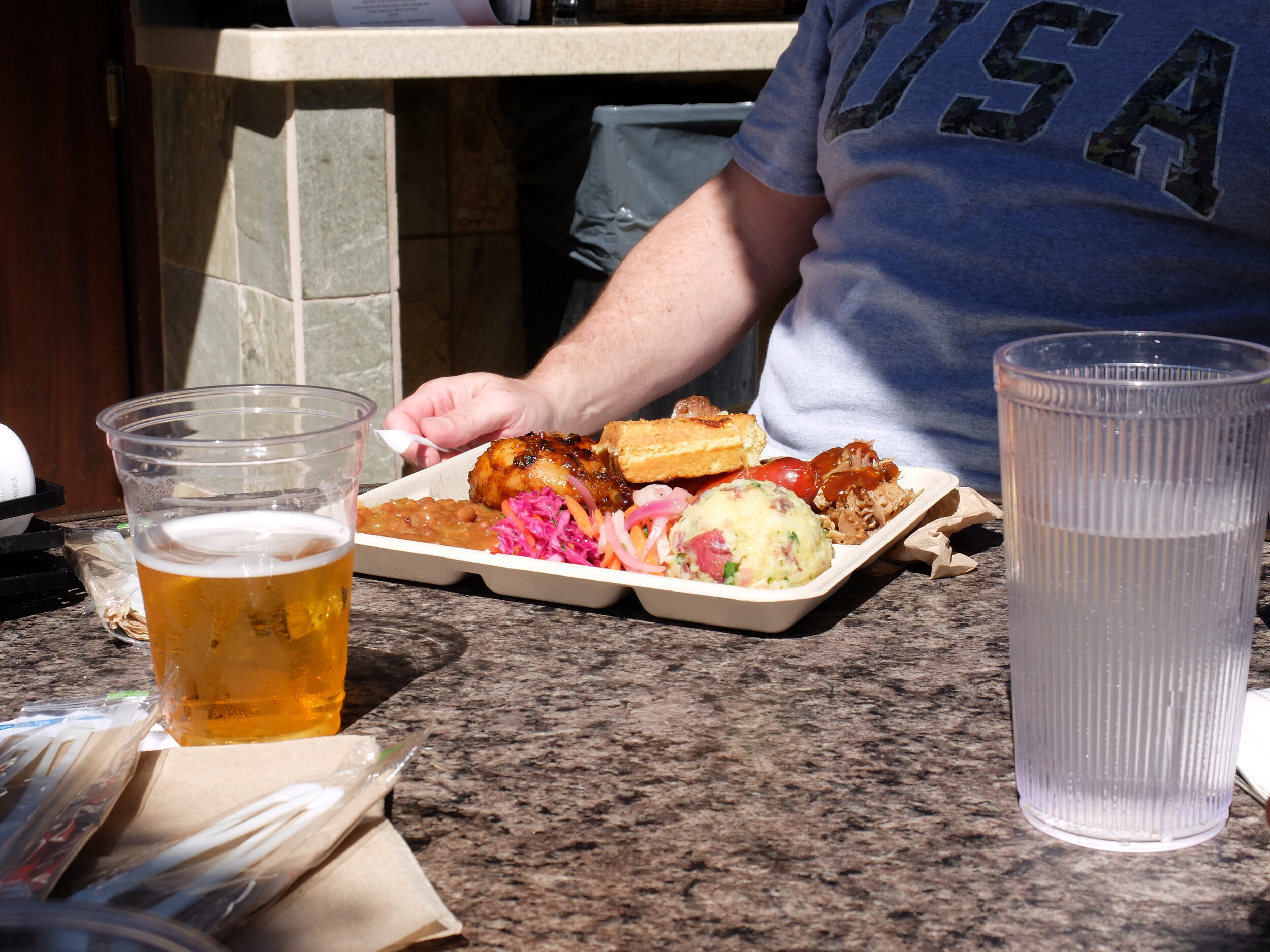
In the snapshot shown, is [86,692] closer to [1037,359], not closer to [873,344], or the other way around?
[1037,359]

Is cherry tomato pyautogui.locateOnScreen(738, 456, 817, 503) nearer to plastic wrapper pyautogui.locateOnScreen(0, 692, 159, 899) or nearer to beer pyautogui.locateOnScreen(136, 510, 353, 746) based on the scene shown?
beer pyautogui.locateOnScreen(136, 510, 353, 746)

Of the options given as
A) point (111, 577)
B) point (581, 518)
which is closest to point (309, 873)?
point (111, 577)

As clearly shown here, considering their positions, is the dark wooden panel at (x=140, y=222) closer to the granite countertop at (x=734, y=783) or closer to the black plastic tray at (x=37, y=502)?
the black plastic tray at (x=37, y=502)

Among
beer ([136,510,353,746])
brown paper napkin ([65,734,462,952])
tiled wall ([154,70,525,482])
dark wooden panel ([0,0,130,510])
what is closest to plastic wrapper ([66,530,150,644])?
beer ([136,510,353,746])

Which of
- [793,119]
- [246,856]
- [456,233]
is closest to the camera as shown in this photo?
[246,856]

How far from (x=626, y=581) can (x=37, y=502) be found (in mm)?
542

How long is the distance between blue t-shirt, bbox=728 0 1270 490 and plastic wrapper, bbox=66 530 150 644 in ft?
3.63

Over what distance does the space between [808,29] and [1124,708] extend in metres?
1.63

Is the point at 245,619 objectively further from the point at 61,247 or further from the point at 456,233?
the point at 61,247

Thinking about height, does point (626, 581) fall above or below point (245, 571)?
below

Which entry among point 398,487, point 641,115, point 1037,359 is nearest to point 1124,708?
point 1037,359

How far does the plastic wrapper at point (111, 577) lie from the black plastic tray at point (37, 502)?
0.17ft

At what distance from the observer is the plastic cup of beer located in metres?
0.89

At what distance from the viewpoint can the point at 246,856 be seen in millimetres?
689
